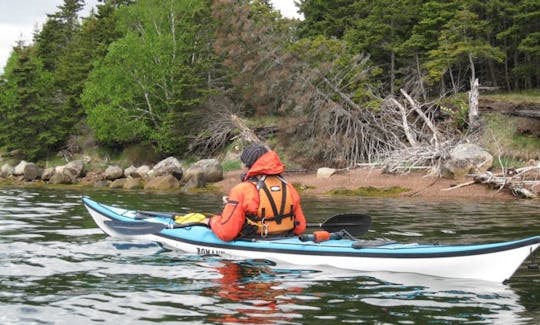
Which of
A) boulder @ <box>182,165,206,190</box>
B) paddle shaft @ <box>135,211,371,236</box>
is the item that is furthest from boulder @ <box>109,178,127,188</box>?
paddle shaft @ <box>135,211,371,236</box>

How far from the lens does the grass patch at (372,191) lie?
19.5 m

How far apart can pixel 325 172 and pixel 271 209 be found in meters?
14.6

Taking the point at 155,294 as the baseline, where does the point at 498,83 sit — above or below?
above

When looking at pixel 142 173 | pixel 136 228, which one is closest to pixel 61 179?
pixel 142 173

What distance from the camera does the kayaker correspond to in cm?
816

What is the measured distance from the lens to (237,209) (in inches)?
322

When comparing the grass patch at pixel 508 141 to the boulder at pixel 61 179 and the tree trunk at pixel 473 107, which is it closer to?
the tree trunk at pixel 473 107

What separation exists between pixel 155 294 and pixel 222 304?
83cm

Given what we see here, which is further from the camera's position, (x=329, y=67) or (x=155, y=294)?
(x=329, y=67)

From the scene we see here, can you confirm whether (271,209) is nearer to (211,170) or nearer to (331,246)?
(331,246)

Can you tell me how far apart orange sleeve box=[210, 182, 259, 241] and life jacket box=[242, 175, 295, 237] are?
86 mm

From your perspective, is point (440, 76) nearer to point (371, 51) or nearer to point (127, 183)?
point (371, 51)

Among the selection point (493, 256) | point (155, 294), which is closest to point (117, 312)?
point (155, 294)

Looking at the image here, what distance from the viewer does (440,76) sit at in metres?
24.3
